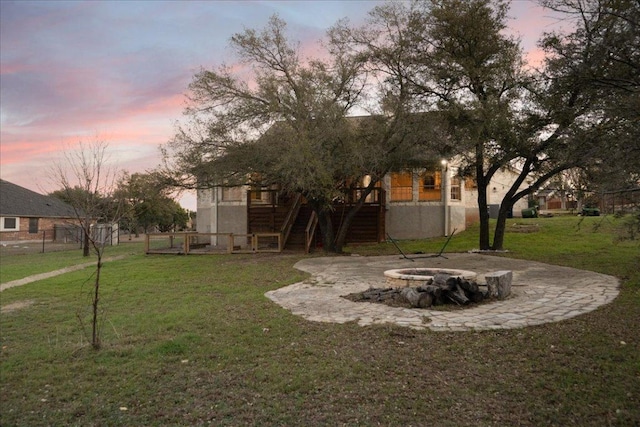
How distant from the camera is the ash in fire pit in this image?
703 centimetres

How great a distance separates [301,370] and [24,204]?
38.3 metres

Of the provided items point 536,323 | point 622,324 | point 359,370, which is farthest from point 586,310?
point 359,370

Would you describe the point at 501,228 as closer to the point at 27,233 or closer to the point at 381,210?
the point at 381,210

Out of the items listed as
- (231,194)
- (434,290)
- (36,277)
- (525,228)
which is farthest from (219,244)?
(434,290)

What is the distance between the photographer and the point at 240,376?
13.3ft

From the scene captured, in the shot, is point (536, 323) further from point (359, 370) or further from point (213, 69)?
point (213, 69)

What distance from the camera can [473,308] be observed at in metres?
6.78

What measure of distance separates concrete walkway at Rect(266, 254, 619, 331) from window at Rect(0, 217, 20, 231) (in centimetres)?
2906

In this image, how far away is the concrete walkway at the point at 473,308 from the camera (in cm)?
596

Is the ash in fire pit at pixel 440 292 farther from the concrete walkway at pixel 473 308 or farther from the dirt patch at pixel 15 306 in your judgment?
the dirt patch at pixel 15 306

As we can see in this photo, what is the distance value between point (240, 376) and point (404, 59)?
13394mm

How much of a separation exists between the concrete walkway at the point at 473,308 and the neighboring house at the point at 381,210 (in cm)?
820

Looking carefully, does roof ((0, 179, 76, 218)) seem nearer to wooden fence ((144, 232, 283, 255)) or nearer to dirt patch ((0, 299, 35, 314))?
wooden fence ((144, 232, 283, 255))

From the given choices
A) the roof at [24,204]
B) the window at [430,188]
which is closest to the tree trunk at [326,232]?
the window at [430,188]
